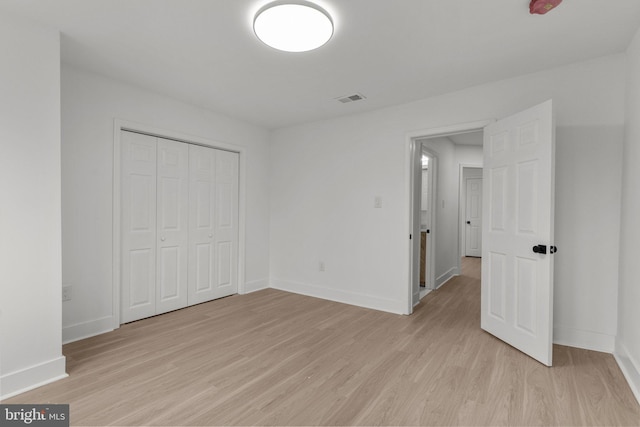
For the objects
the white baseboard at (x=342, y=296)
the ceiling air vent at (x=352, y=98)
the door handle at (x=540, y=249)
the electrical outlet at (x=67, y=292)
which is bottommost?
the white baseboard at (x=342, y=296)

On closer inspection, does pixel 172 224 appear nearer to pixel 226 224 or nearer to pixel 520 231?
pixel 226 224

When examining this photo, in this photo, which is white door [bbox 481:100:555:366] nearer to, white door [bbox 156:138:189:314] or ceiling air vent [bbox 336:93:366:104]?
ceiling air vent [bbox 336:93:366:104]

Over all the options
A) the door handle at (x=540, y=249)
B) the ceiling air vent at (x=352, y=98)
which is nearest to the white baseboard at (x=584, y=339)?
the door handle at (x=540, y=249)

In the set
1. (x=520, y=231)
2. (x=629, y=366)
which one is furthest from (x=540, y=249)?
(x=629, y=366)

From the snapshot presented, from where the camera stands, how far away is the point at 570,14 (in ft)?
6.41

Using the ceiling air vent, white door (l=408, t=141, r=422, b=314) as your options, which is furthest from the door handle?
the ceiling air vent

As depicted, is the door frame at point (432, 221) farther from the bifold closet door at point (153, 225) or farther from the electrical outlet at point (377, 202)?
the bifold closet door at point (153, 225)

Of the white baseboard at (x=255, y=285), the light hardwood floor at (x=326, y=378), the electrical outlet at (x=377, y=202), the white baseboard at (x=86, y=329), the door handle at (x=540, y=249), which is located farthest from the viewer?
the white baseboard at (x=255, y=285)

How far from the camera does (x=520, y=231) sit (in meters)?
2.57

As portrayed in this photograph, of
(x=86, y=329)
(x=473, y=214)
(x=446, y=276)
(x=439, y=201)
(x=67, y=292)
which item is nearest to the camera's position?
(x=67, y=292)

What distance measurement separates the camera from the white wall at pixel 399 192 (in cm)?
252

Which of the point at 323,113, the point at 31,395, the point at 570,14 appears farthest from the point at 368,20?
the point at 31,395

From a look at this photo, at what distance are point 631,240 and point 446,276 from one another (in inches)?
125

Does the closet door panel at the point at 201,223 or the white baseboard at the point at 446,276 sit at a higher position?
the closet door panel at the point at 201,223
